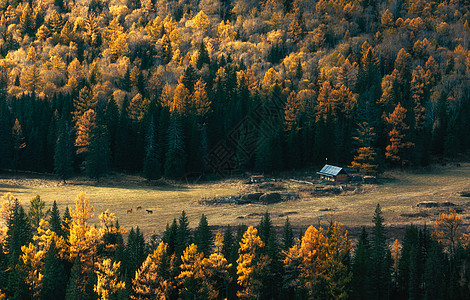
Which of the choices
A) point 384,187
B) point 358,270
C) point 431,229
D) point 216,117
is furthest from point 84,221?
point 216,117

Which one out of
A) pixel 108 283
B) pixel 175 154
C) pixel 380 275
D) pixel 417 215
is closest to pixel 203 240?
pixel 108 283

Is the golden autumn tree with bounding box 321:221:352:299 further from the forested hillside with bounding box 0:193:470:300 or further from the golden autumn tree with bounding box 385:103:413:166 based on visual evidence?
the golden autumn tree with bounding box 385:103:413:166

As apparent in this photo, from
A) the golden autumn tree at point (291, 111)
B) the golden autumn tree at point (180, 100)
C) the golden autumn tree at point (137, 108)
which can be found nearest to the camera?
the golden autumn tree at point (291, 111)

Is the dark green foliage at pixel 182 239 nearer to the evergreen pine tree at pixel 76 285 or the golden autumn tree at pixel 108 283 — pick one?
the golden autumn tree at pixel 108 283

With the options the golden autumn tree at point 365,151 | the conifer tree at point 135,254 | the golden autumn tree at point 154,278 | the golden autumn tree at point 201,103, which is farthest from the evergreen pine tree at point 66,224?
the golden autumn tree at point 201,103

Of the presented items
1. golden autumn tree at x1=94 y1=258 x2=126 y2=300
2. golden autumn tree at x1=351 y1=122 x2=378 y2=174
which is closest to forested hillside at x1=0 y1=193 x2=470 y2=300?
golden autumn tree at x1=94 y1=258 x2=126 y2=300

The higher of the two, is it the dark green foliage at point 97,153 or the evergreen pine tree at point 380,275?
the dark green foliage at point 97,153
